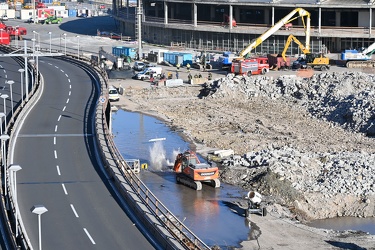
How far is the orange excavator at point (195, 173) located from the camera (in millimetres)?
51062

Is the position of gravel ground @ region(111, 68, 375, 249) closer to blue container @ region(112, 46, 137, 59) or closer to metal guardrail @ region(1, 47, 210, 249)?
metal guardrail @ region(1, 47, 210, 249)

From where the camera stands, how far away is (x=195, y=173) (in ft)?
167

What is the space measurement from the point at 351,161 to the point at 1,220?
944 inches

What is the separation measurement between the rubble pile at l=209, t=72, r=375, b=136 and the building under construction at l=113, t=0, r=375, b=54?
18653mm

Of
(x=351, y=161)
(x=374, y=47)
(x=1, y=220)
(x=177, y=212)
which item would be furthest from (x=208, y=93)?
(x=1, y=220)

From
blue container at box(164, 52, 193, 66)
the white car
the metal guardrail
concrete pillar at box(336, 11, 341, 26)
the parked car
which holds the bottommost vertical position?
Result: the metal guardrail

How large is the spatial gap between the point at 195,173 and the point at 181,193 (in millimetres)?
1340

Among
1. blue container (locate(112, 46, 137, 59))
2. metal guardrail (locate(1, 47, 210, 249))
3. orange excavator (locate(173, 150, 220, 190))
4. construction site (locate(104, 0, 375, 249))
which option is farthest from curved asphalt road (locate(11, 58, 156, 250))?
blue container (locate(112, 46, 137, 59))

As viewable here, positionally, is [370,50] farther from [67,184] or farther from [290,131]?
[67,184]

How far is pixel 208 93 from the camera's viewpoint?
82938 mm

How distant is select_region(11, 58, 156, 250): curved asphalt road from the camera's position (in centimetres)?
3622

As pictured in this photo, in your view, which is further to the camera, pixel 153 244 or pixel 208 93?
pixel 208 93

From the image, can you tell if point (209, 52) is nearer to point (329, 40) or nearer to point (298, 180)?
point (329, 40)

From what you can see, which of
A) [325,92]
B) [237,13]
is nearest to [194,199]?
[325,92]
